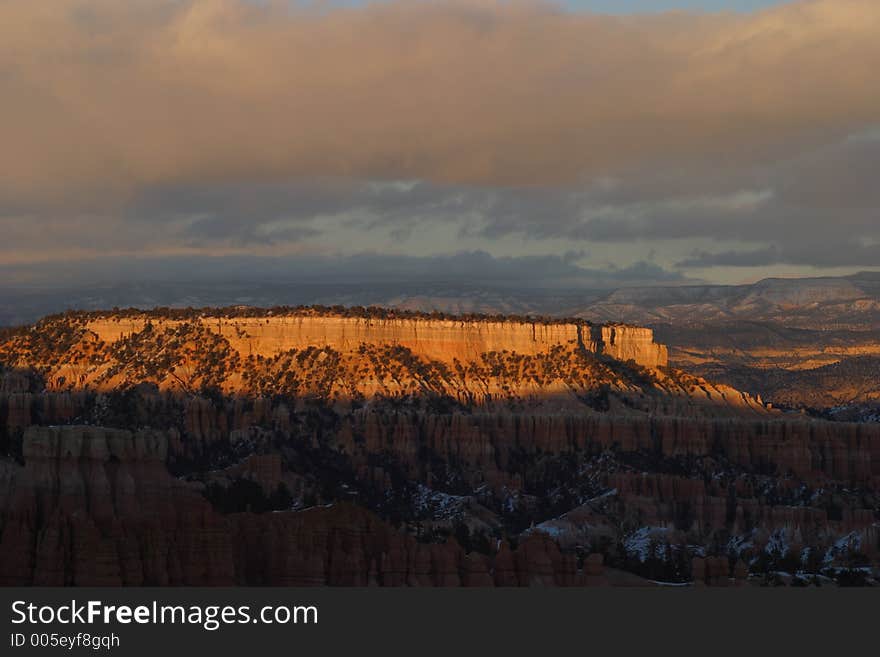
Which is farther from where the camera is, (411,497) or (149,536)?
(411,497)

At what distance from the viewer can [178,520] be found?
3450 inches

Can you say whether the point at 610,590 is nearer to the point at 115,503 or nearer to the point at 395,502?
the point at 115,503

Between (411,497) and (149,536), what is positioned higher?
(149,536)

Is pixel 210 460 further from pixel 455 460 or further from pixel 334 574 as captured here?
pixel 334 574

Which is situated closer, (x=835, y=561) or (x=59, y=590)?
(x=59, y=590)

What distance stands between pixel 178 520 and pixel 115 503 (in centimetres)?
296

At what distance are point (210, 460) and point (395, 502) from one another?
1820 centimetres

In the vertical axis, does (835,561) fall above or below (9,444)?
below

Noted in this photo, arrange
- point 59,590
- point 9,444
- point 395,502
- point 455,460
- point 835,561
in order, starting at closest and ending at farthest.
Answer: point 59,590 < point 9,444 < point 835,561 < point 395,502 < point 455,460

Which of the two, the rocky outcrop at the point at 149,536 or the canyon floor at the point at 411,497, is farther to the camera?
the canyon floor at the point at 411,497

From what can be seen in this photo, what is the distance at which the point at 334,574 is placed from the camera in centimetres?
9588

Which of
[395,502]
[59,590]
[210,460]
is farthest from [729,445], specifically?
[59,590]

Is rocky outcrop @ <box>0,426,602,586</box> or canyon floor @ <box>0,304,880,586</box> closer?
rocky outcrop @ <box>0,426,602,586</box>

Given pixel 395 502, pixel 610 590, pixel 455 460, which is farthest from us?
pixel 455 460
